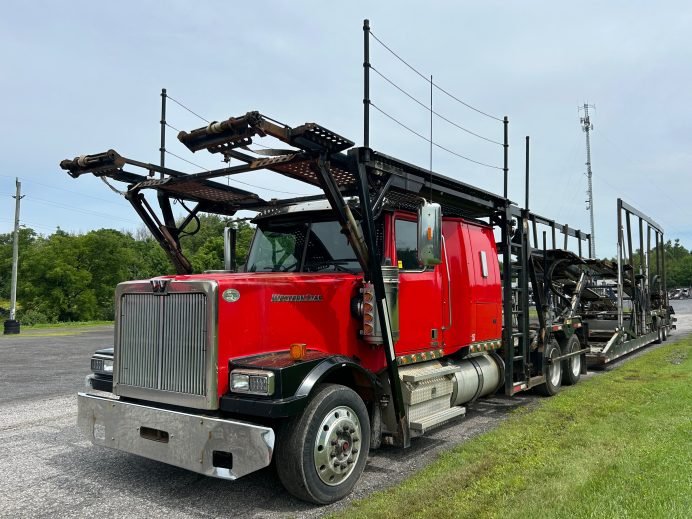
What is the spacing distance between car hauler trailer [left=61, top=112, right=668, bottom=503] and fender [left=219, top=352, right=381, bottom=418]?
0.03 feet

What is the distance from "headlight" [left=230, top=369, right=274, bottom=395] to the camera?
3.86 metres

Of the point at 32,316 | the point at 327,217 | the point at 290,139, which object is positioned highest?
the point at 290,139

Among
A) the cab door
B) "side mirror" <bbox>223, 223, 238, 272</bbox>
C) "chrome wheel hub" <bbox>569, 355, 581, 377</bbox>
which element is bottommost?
"chrome wheel hub" <bbox>569, 355, 581, 377</bbox>

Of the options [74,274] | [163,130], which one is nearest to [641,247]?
[163,130]

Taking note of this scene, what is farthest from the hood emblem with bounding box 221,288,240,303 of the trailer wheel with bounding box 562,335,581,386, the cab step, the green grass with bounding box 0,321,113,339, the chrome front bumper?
the green grass with bounding box 0,321,113,339

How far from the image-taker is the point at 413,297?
5.70 m

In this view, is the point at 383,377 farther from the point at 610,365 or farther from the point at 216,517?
the point at 610,365

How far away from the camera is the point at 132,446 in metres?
4.30

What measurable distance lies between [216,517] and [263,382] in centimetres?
111

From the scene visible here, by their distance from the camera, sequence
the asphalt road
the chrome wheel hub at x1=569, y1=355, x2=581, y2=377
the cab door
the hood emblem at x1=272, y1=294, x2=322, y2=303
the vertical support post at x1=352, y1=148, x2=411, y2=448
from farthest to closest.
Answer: the chrome wheel hub at x1=569, y1=355, x2=581, y2=377 → the cab door → the vertical support post at x1=352, y1=148, x2=411, y2=448 → the hood emblem at x1=272, y1=294, x2=322, y2=303 → the asphalt road

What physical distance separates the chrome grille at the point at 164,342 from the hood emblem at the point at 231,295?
149 millimetres

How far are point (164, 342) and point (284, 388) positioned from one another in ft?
3.74

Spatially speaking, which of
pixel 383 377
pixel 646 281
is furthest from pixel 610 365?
pixel 383 377

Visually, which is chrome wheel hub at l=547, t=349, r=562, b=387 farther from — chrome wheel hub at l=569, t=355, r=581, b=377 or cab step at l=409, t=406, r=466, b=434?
cab step at l=409, t=406, r=466, b=434
